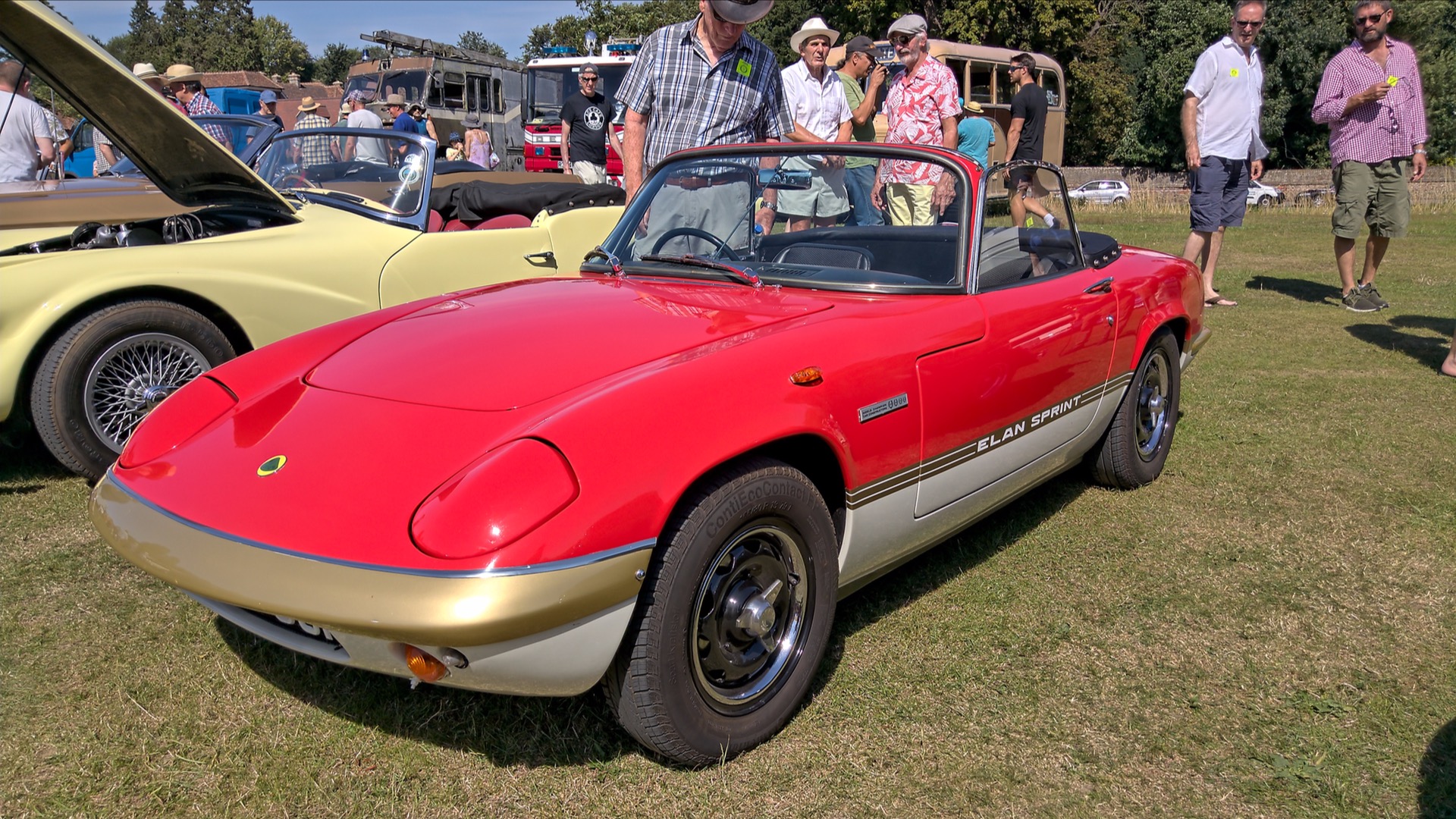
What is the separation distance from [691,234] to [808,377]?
118 centimetres

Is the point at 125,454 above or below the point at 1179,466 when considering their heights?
above

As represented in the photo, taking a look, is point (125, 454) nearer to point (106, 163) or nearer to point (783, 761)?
point (783, 761)

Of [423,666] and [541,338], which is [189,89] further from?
[423,666]

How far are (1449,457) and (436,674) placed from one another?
460 cm

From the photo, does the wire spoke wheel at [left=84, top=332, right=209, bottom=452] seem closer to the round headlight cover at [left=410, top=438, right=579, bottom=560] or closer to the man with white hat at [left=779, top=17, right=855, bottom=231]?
the round headlight cover at [left=410, top=438, right=579, bottom=560]

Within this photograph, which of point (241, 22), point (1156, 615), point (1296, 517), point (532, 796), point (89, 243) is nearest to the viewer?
point (532, 796)

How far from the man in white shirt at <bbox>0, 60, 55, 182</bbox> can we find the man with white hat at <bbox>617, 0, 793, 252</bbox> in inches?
144

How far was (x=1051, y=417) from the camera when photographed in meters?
3.32

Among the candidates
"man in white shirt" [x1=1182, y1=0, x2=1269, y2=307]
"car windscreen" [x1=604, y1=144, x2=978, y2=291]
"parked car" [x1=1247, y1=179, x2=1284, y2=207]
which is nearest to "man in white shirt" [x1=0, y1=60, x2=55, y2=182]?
"car windscreen" [x1=604, y1=144, x2=978, y2=291]

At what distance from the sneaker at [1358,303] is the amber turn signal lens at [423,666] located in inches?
328

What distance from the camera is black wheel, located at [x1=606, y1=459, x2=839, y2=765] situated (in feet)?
6.69

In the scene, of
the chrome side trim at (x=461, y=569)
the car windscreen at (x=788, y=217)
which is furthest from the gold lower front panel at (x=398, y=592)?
the car windscreen at (x=788, y=217)

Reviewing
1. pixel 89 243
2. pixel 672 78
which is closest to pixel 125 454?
pixel 89 243

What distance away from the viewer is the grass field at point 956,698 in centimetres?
219
